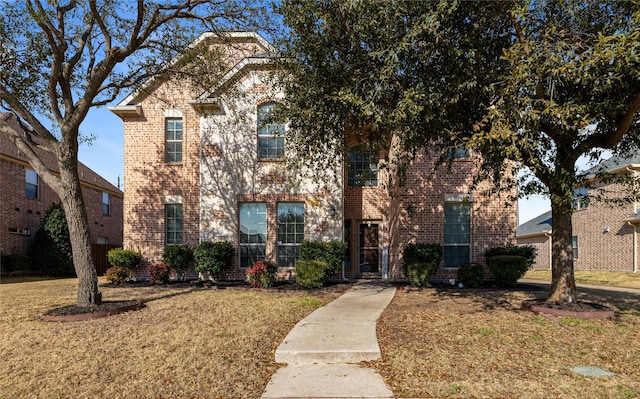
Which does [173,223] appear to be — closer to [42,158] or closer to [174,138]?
[174,138]

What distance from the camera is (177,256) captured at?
1354cm

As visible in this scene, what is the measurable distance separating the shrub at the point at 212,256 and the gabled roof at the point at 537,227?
21.4 metres

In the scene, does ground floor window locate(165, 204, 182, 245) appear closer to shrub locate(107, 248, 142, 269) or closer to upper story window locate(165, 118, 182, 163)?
shrub locate(107, 248, 142, 269)

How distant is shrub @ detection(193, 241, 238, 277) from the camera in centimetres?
1317

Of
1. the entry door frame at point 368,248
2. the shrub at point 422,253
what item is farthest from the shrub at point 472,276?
the entry door frame at point 368,248

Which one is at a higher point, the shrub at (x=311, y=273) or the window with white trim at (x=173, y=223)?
the window with white trim at (x=173, y=223)

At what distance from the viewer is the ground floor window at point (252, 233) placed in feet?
45.6

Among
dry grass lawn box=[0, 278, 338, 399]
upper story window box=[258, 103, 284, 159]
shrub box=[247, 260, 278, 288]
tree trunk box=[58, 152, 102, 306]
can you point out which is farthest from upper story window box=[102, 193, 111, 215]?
tree trunk box=[58, 152, 102, 306]

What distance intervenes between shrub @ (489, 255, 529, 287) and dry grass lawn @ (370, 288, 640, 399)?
332 cm

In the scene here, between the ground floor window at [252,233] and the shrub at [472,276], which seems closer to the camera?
the shrub at [472,276]

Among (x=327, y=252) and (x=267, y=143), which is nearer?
(x=327, y=252)

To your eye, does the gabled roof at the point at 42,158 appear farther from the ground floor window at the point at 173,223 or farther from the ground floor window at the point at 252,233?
the ground floor window at the point at 252,233

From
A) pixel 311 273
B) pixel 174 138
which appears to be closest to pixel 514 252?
pixel 311 273

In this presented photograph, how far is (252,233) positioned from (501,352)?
9.49m
